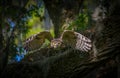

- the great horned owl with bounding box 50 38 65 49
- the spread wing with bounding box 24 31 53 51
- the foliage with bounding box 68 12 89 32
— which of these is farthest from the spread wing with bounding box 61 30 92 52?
the foliage with bounding box 68 12 89 32

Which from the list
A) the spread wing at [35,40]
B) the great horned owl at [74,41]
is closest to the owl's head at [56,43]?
the great horned owl at [74,41]

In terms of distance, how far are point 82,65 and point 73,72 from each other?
0.18 meters

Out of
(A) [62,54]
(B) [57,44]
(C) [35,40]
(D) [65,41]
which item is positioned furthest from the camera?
(C) [35,40]

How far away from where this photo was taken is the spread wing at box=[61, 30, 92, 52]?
6445 millimetres

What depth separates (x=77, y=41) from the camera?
659 cm

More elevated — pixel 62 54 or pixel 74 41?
pixel 74 41

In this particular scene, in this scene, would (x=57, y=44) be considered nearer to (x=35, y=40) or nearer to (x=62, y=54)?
(x=62, y=54)

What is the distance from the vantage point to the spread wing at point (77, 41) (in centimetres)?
645

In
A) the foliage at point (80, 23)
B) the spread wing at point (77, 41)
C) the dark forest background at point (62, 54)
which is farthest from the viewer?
the foliage at point (80, 23)

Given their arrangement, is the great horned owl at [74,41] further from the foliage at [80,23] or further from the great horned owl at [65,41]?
the foliage at [80,23]

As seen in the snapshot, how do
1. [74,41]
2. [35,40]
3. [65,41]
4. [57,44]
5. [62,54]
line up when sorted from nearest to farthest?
[62,54], [74,41], [65,41], [57,44], [35,40]

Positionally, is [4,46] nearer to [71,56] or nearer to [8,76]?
[8,76]

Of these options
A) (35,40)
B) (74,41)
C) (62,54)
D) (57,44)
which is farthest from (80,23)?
(62,54)

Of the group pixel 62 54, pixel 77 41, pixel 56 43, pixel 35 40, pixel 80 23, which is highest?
pixel 80 23
